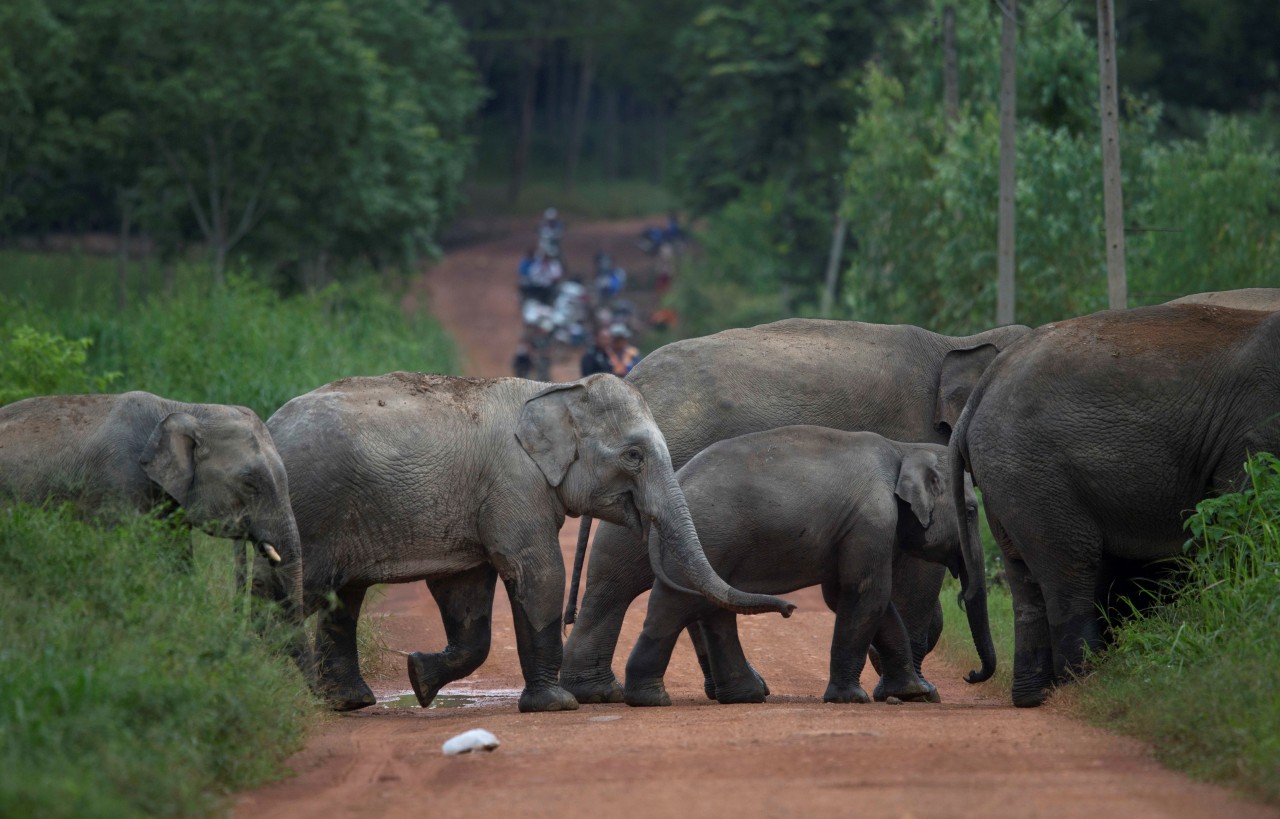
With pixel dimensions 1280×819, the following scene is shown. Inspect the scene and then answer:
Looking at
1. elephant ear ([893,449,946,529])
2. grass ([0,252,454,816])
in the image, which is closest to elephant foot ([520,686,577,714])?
grass ([0,252,454,816])

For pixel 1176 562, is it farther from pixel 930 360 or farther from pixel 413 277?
pixel 413 277

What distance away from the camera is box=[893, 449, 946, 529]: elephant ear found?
981cm

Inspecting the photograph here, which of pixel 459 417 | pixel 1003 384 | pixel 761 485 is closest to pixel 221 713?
pixel 459 417

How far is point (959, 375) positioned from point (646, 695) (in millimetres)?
3038

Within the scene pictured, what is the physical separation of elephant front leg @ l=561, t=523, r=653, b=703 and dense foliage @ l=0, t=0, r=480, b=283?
19315mm

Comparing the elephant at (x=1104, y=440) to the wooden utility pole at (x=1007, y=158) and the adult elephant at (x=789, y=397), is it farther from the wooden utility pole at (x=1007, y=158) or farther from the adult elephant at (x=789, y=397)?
the wooden utility pole at (x=1007, y=158)

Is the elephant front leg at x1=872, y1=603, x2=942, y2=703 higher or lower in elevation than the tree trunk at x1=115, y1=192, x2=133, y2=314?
higher

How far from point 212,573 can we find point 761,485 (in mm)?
3492

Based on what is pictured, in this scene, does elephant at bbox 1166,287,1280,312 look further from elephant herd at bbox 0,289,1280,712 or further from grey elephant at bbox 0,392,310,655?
grey elephant at bbox 0,392,310,655

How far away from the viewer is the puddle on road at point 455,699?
1005 cm

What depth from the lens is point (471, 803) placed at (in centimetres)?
627

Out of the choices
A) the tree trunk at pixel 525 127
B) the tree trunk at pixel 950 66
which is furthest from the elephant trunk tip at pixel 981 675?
the tree trunk at pixel 525 127

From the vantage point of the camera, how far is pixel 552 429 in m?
9.41

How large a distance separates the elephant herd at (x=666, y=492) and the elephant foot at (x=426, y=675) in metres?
0.01
